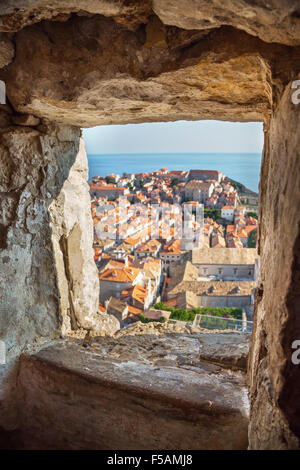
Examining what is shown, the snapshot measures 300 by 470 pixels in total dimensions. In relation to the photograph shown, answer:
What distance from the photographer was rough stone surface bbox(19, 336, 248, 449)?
6.03ft

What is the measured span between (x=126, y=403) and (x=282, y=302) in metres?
1.16

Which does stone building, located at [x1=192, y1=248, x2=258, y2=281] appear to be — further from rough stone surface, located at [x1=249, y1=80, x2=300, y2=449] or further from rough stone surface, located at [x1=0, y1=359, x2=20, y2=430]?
rough stone surface, located at [x1=249, y1=80, x2=300, y2=449]

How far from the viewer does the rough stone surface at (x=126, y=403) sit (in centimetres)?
184

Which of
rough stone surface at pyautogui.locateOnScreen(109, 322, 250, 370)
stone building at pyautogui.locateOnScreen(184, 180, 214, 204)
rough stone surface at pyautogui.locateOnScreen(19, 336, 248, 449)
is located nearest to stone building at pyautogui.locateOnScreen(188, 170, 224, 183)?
stone building at pyautogui.locateOnScreen(184, 180, 214, 204)

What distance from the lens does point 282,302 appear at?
3.99 ft

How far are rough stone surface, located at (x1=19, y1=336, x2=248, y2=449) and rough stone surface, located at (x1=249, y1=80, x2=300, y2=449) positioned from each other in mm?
374

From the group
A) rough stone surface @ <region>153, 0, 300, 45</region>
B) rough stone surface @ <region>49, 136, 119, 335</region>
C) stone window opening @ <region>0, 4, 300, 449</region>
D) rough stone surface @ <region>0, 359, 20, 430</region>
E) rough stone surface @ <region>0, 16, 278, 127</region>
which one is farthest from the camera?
rough stone surface @ <region>49, 136, 119, 335</region>

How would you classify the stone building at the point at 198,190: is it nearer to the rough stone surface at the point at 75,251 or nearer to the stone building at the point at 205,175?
the stone building at the point at 205,175

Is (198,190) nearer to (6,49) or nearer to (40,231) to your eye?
(40,231)

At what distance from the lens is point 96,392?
6.71 ft

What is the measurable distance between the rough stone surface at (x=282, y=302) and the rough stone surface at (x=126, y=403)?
0.37 meters
